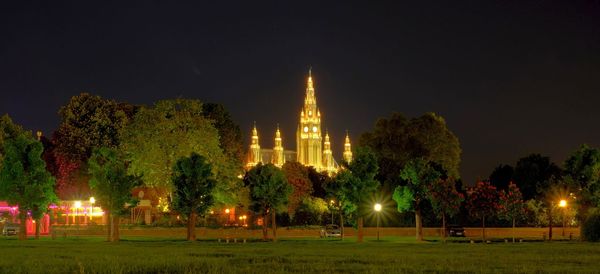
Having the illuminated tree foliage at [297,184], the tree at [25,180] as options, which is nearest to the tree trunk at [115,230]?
the tree at [25,180]

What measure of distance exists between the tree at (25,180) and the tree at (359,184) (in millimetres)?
22590

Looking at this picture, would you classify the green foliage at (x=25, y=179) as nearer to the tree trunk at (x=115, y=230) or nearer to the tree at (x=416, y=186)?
the tree trunk at (x=115, y=230)

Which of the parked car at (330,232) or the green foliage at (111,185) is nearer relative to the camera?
the green foliage at (111,185)

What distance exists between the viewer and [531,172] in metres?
95.6

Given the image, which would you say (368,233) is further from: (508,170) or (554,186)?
(508,170)

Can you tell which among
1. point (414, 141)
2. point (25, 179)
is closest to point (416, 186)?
point (25, 179)

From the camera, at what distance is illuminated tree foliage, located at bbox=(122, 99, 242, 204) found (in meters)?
70.2

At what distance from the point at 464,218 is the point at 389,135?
20739mm

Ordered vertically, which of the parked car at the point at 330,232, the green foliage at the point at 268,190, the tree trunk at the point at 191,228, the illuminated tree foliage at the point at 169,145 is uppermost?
the illuminated tree foliage at the point at 169,145

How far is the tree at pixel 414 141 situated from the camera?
97562mm

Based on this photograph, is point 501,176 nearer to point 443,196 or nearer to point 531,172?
point 531,172

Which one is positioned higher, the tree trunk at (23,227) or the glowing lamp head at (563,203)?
the glowing lamp head at (563,203)

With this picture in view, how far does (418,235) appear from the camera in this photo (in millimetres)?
59781

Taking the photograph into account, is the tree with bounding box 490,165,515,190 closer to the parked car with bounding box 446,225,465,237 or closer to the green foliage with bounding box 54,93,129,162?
the parked car with bounding box 446,225,465,237
